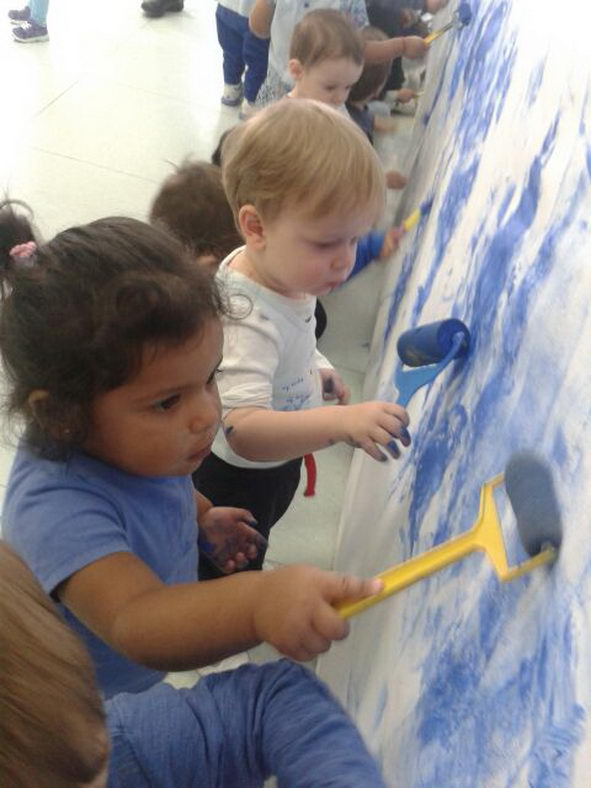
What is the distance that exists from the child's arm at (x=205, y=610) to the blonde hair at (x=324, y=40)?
129 cm

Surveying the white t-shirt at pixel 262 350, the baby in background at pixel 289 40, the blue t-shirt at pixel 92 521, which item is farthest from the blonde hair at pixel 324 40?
the blue t-shirt at pixel 92 521

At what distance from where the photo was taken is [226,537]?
2.83 ft

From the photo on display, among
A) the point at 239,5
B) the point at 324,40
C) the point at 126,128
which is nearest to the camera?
the point at 324,40

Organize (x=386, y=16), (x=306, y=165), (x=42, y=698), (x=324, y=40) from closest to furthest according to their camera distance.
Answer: (x=42, y=698)
(x=306, y=165)
(x=324, y=40)
(x=386, y=16)

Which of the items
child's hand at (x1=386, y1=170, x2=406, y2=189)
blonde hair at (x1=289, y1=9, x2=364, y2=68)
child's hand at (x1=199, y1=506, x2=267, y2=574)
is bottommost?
child's hand at (x1=199, y1=506, x2=267, y2=574)

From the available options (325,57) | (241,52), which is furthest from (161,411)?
(241,52)

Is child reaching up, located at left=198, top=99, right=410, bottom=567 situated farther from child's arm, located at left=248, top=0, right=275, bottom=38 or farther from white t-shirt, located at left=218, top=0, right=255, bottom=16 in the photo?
white t-shirt, located at left=218, top=0, right=255, bottom=16

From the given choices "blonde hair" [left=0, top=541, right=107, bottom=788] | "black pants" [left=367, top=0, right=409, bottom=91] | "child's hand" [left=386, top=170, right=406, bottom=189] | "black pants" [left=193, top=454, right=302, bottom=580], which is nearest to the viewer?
"blonde hair" [left=0, top=541, right=107, bottom=788]

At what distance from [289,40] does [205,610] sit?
1.64 meters

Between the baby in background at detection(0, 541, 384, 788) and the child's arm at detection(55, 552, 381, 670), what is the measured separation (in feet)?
0.08

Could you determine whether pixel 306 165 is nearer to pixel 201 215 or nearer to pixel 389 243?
pixel 201 215

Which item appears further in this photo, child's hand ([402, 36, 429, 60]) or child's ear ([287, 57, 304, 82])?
child's hand ([402, 36, 429, 60])

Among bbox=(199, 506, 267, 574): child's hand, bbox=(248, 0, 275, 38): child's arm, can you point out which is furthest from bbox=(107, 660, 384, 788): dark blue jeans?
bbox=(248, 0, 275, 38): child's arm

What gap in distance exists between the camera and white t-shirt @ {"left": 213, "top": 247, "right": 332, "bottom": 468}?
80cm
